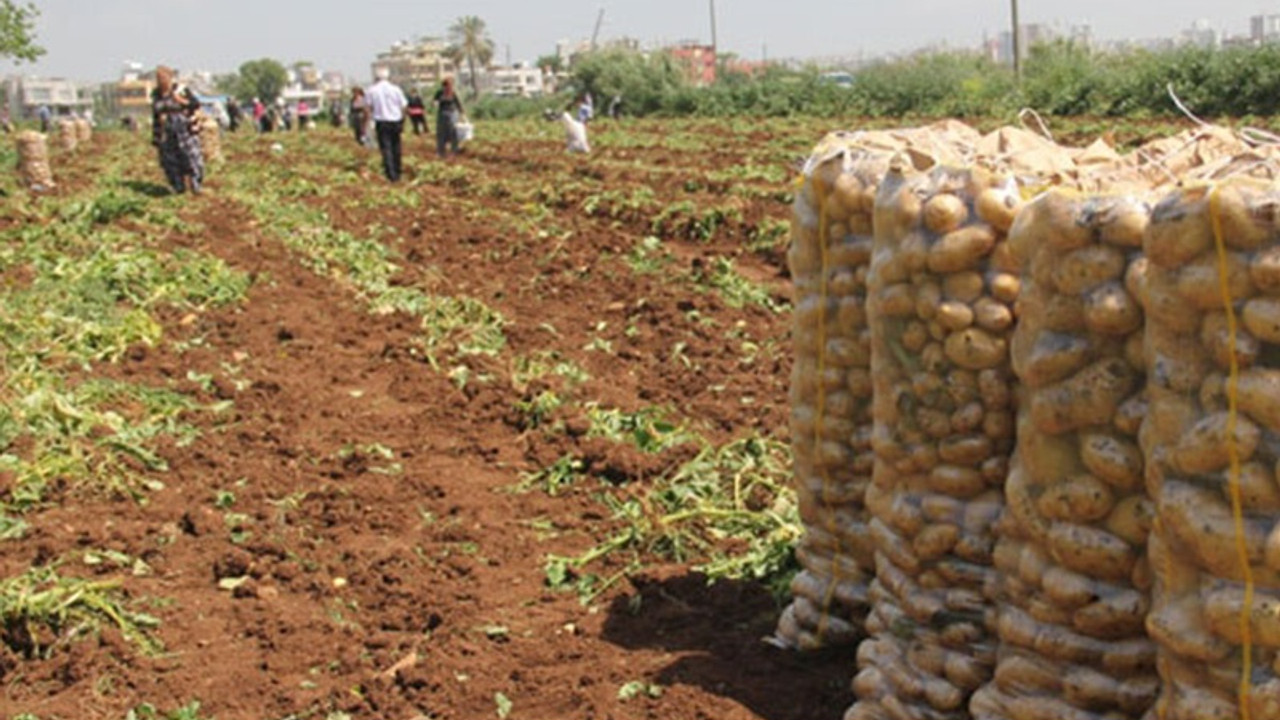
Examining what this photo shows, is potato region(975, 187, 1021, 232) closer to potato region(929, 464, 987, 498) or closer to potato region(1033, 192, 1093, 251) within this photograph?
potato region(1033, 192, 1093, 251)

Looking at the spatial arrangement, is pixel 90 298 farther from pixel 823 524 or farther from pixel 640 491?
pixel 823 524

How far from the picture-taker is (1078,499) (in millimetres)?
2770

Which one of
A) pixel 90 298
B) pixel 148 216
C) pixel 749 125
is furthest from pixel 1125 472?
pixel 749 125

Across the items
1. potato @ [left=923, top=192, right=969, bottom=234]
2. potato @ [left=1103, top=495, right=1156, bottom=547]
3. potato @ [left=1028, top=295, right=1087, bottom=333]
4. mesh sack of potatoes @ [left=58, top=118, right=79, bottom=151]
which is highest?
mesh sack of potatoes @ [left=58, top=118, right=79, bottom=151]

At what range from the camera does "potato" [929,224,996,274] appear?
10.4 feet

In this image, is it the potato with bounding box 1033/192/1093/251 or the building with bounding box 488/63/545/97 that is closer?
the potato with bounding box 1033/192/1093/251

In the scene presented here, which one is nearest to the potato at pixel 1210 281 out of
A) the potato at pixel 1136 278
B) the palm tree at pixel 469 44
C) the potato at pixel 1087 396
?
the potato at pixel 1136 278

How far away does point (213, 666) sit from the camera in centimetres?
430

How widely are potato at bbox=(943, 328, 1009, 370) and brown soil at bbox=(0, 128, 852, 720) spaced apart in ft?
3.59

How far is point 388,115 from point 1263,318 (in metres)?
18.5

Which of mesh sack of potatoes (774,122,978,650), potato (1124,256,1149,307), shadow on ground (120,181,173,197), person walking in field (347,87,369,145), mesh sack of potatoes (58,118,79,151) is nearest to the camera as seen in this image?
potato (1124,256,1149,307)

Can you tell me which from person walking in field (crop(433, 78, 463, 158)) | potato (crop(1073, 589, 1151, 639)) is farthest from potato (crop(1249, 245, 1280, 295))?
person walking in field (crop(433, 78, 463, 158))

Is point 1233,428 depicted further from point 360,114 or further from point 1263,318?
point 360,114

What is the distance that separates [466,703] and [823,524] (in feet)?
3.77
